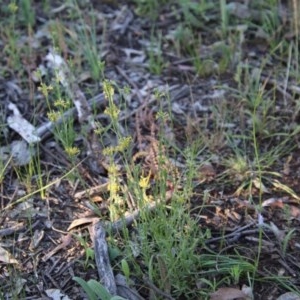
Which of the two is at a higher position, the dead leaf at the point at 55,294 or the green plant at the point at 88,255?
the green plant at the point at 88,255

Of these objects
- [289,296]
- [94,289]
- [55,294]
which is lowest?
[289,296]

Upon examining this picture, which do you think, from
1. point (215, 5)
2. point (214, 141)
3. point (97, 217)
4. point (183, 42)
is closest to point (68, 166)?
point (97, 217)

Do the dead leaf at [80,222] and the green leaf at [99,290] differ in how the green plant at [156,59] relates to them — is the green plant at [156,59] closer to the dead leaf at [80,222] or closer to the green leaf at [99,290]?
the dead leaf at [80,222]

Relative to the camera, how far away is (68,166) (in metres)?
2.88

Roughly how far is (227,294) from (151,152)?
0.67m

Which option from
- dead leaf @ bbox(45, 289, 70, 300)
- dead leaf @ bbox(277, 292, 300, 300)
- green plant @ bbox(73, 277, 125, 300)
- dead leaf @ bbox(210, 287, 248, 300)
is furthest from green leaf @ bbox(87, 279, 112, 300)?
dead leaf @ bbox(277, 292, 300, 300)

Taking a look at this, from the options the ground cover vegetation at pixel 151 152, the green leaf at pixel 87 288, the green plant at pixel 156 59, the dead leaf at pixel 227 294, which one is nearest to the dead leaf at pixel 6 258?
the ground cover vegetation at pixel 151 152

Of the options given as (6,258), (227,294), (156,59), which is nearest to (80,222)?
(6,258)

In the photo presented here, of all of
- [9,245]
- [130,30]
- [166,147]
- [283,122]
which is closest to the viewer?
[9,245]

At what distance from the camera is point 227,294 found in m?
2.26

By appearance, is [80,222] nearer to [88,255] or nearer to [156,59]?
[88,255]

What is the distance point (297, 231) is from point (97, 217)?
732mm

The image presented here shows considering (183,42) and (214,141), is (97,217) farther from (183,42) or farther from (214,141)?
(183,42)

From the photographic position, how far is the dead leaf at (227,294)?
2254 millimetres
